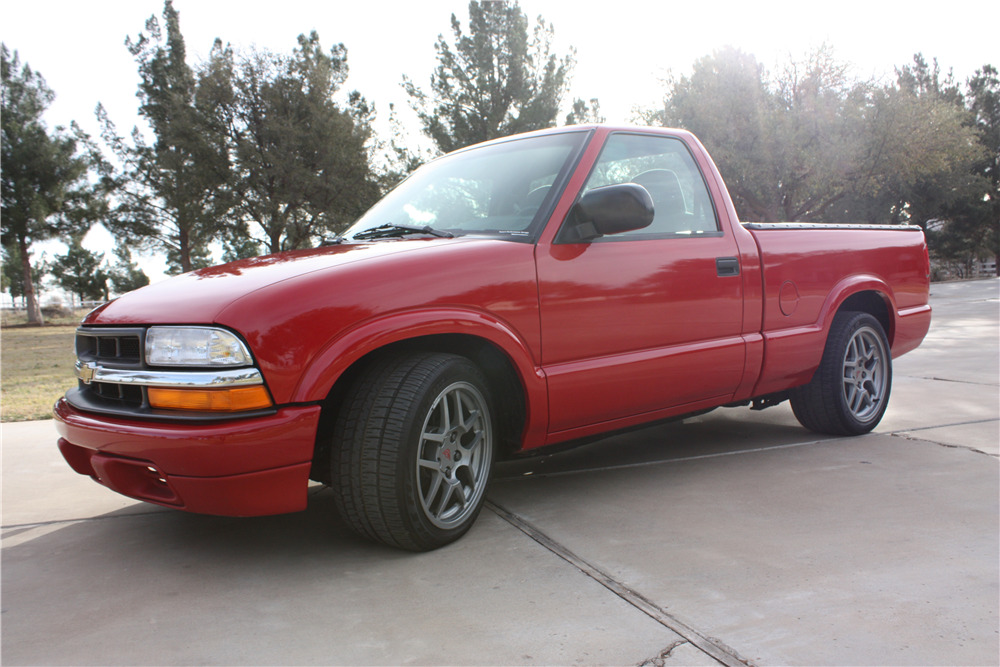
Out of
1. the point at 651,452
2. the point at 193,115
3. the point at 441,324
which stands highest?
the point at 193,115

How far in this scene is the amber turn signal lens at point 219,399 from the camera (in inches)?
96.0

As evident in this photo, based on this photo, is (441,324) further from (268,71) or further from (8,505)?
(268,71)

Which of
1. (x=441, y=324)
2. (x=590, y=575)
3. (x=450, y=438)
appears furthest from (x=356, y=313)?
(x=590, y=575)

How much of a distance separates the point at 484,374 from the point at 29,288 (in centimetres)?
3418

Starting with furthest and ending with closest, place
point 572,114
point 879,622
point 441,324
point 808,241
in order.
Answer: point 572,114 < point 808,241 < point 441,324 < point 879,622

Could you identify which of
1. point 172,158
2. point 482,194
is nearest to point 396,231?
point 482,194

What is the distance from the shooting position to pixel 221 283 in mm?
2760

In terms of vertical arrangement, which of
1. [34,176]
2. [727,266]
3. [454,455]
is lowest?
[454,455]

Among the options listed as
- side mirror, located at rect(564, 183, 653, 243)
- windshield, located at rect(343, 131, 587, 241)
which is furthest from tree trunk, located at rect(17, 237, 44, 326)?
side mirror, located at rect(564, 183, 653, 243)

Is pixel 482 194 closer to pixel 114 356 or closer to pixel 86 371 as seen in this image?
pixel 114 356

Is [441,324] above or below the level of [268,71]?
below

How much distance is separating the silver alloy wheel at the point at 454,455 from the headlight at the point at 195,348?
0.69m

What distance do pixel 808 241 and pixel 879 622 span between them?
2572mm

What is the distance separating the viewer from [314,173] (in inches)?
1003
